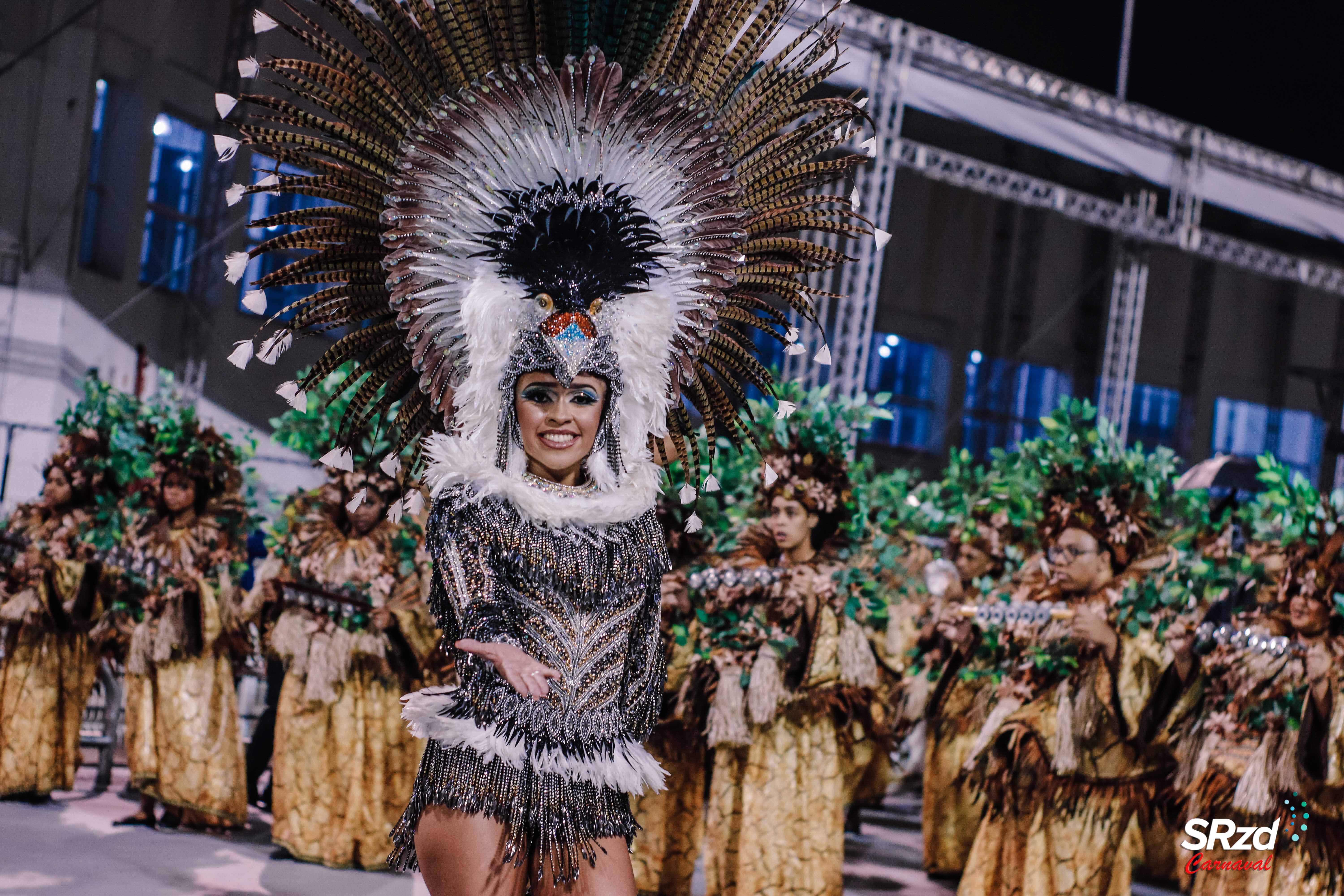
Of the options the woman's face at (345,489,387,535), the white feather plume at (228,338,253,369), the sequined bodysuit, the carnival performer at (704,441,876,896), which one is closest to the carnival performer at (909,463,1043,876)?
the carnival performer at (704,441,876,896)

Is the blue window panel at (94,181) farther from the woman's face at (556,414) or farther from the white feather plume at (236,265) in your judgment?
the woman's face at (556,414)

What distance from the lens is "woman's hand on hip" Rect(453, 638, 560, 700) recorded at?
2.24 meters

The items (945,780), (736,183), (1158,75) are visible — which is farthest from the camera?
(1158,75)

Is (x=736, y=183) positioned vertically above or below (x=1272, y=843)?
above

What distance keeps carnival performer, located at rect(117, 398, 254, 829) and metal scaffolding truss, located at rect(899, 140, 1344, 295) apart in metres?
5.18

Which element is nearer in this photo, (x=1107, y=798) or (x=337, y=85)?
(x=337, y=85)

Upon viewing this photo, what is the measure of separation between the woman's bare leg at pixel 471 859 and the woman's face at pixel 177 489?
423 centimetres

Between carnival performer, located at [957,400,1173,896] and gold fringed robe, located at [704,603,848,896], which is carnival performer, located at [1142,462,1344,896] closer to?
carnival performer, located at [957,400,1173,896]

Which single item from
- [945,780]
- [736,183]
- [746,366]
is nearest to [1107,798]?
[945,780]

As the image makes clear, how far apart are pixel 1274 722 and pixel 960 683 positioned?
223 cm

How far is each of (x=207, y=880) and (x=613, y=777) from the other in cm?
333

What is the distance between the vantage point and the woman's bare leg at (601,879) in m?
2.36

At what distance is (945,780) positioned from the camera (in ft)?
20.5

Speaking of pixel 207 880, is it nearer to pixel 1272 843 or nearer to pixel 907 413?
pixel 1272 843
